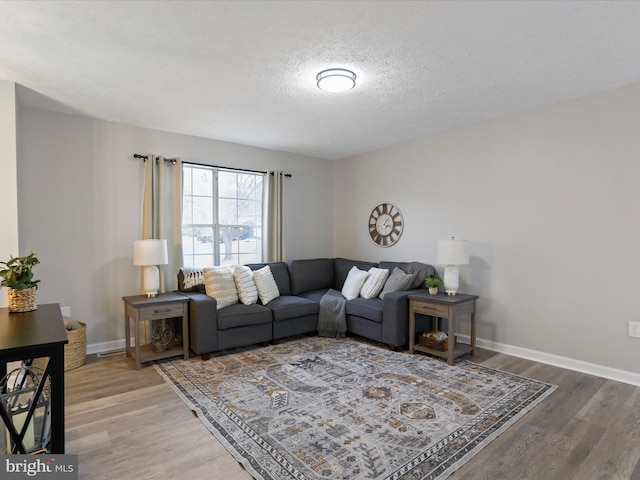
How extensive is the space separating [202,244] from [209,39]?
112 inches

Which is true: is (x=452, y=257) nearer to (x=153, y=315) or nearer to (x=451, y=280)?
(x=451, y=280)

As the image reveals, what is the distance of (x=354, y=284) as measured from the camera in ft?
15.0

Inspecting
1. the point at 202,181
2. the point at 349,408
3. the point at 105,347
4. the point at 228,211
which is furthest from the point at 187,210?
the point at 349,408

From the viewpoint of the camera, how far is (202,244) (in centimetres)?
470

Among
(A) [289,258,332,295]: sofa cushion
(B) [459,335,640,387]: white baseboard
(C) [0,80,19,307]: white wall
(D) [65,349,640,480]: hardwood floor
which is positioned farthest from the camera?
(A) [289,258,332,295]: sofa cushion

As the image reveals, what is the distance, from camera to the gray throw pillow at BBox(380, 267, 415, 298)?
416cm

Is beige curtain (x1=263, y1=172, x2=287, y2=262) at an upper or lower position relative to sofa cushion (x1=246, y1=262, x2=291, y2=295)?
upper

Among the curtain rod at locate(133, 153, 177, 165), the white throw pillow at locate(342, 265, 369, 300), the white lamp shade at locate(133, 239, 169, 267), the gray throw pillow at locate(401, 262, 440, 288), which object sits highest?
the curtain rod at locate(133, 153, 177, 165)

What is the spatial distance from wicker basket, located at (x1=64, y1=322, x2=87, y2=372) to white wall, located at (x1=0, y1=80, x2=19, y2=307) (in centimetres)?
95

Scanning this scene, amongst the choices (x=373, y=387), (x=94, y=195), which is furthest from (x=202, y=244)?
(x=373, y=387)

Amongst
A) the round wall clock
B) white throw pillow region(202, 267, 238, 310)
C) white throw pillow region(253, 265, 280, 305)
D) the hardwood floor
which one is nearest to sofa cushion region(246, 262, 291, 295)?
white throw pillow region(253, 265, 280, 305)

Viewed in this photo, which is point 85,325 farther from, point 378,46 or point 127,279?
point 378,46

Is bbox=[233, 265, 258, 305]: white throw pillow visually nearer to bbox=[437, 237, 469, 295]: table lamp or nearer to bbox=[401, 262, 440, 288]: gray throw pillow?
bbox=[401, 262, 440, 288]: gray throw pillow

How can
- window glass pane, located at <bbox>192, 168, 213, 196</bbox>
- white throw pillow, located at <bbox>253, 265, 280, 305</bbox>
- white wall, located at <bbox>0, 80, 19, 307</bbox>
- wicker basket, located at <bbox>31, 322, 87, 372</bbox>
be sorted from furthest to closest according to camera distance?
window glass pane, located at <bbox>192, 168, 213, 196</bbox> < white throw pillow, located at <bbox>253, 265, 280, 305</bbox> < wicker basket, located at <bbox>31, 322, 87, 372</bbox> < white wall, located at <bbox>0, 80, 19, 307</bbox>
